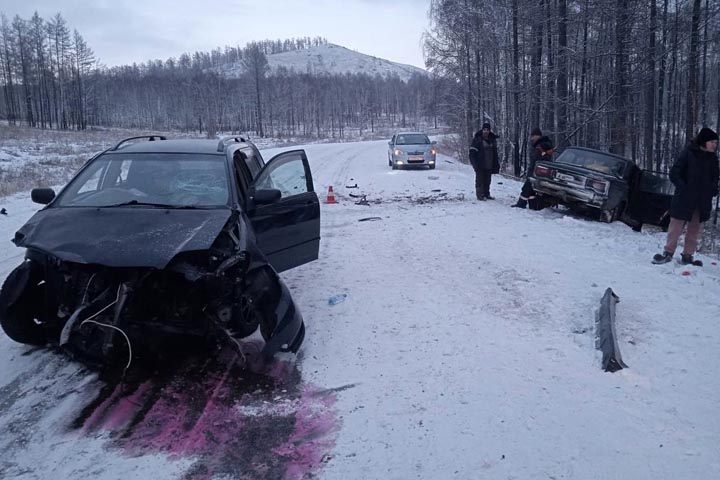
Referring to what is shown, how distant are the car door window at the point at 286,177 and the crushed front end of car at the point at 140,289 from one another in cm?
136

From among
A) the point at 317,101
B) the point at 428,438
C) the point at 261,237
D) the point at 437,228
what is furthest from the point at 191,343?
the point at 317,101

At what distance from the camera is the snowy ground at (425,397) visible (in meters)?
3.15

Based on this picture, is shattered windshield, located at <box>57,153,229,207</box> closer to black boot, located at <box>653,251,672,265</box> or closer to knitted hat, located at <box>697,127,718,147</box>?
black boot, located at <box>653,251,672,265</box>

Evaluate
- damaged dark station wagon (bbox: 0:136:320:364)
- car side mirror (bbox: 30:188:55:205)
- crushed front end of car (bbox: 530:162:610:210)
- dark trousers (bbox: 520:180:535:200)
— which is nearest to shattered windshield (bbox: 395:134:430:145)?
dark trousers (bbox: 520:180:535:200)

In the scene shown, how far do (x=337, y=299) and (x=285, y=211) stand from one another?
122 cm

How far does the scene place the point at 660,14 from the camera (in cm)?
2120

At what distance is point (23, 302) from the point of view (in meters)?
4.20

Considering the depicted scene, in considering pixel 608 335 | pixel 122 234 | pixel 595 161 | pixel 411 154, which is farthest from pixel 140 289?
pixel 411 154

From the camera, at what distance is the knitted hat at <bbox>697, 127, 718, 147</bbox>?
23.8 ft

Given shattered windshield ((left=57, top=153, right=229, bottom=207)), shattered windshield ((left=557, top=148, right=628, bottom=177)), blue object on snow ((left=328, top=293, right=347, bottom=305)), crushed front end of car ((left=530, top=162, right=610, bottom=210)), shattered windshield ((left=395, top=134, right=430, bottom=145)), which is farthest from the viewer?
shattered windshield ((left=395, top=134, right=430, bottom=145))

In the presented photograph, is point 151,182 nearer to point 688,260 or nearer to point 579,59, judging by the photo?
point 688,260

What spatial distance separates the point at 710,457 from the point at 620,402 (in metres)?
0.72

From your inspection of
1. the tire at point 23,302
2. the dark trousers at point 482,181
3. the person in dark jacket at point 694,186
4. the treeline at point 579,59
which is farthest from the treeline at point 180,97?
the tire at point 23,302

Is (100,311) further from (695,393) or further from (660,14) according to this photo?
(660,14)
